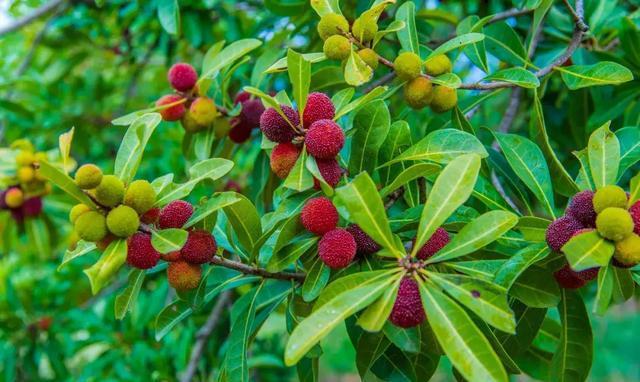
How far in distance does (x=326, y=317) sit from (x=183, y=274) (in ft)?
0.85

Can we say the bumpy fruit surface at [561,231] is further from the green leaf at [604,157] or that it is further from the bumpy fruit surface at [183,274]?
the bumpy fruit surface at [183,274]

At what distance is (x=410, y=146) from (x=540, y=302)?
Result: 274 millimetres

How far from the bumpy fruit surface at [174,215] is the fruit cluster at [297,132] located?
0.13 m

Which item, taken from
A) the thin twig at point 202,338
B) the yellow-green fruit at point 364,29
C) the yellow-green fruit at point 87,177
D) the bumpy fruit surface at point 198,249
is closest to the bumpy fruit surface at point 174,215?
the bumpy fruit surface at point 198,249

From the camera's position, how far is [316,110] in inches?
36.1

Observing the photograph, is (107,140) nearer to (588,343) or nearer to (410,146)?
(410,146)

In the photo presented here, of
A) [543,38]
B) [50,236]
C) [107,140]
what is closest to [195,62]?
[107,140]

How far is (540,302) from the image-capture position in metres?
0.89

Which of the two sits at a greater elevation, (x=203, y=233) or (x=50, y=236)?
(x=203, y=233)

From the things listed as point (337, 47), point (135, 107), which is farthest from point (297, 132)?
point (135, 107)

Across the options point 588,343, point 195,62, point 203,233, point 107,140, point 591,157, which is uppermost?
point 591,157

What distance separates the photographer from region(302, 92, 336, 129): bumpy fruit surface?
917 mm

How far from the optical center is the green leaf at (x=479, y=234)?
0.82m

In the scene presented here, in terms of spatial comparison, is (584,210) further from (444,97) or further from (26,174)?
(26,174)
